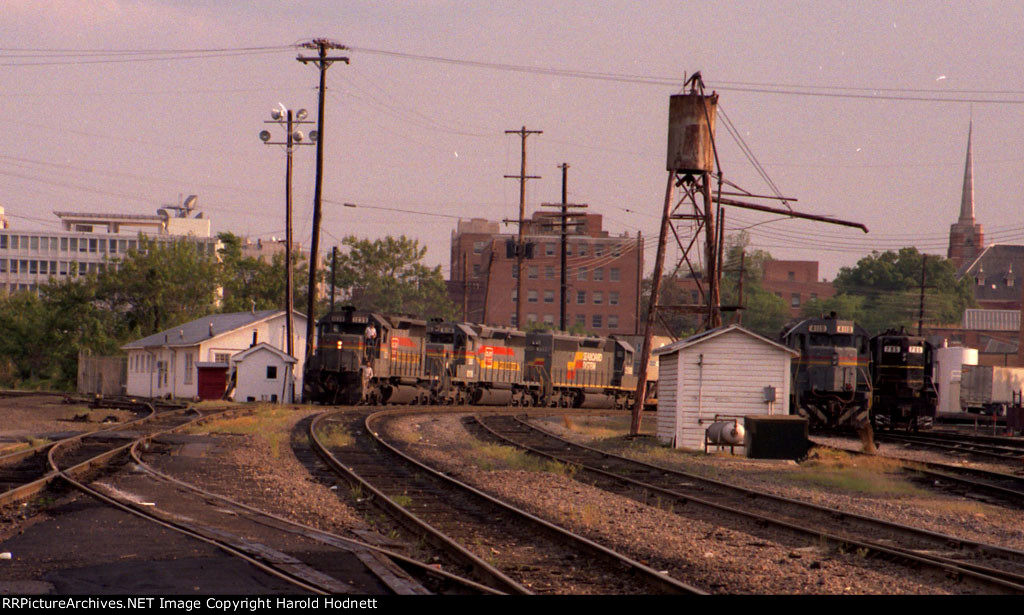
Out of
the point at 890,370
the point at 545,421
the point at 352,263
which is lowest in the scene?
the point at 545,421

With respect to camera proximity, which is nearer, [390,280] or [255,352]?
[255,352]

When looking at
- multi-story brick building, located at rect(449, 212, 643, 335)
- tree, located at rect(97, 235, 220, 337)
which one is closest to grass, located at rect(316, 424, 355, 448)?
tree, located at rect(97, 235, 220, 337)

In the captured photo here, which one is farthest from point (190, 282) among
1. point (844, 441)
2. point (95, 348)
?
point (844, 441)

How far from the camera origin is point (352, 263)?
126188mm

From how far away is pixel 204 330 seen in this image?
5922 cm

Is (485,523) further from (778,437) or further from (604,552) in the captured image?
(778,437)

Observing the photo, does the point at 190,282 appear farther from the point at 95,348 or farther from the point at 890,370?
the point at 890,370

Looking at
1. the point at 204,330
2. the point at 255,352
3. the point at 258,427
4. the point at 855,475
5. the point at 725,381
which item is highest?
the point at 204,330

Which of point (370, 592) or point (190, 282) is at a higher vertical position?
point (190, 282)

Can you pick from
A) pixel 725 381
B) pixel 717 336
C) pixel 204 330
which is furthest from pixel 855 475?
pixel 204 330

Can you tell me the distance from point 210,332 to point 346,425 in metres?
28.8

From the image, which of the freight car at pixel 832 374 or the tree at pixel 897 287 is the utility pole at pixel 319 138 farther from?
the tree at pixel 897 287

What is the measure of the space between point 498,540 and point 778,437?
44.3 ft

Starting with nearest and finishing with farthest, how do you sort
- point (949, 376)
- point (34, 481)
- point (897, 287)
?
point (34, 481) < point (949, 376) < point (897, 287)
